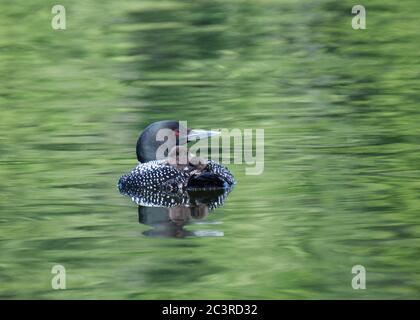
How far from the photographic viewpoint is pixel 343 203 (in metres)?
9.09

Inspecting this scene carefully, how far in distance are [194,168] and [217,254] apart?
70.7 inches

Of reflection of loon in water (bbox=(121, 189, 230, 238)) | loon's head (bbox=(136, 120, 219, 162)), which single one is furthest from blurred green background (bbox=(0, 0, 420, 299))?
loon's head (bbox=(136, 120, 219, 162))

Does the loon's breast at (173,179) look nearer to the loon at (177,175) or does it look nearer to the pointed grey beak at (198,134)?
the loon at (177,175)

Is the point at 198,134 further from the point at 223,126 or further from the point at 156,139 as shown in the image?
the point at 223,126

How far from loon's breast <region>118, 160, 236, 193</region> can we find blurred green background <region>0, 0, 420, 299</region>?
0.50 ft

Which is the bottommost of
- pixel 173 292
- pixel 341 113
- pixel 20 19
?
pixel 173 292

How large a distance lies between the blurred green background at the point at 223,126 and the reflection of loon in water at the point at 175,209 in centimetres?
12

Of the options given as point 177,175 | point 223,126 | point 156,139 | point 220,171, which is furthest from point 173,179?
point 223,126

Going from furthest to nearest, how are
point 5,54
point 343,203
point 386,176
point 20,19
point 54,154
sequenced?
1. point 20,19
2. point 5,54
3. point 54,154
4. point 386,176
5. point 343,203

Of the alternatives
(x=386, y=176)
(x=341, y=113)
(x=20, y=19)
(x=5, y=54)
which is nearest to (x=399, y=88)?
(x=341, y=113)

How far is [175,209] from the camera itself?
31.0 feet

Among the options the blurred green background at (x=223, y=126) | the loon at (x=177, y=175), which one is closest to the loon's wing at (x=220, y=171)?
the loon at (x=177, y=175)

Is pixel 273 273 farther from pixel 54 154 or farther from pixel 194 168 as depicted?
pixel 54 154

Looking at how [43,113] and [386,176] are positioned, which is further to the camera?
[43,113]
